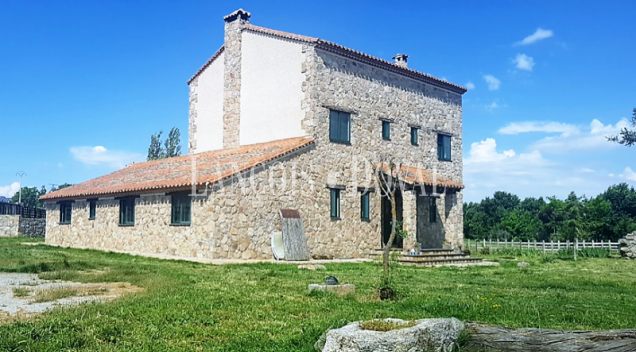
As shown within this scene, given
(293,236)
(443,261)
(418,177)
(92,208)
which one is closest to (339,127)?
(418,177)

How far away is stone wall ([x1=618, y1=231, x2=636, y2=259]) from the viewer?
87.7 ft

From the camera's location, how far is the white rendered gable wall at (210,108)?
27219 millimetres

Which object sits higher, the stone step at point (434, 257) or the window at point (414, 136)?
the window at point (414, 136)

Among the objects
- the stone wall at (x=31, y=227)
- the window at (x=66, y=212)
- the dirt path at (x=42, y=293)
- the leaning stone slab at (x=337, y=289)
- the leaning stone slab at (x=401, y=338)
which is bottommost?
the dirt path at (x=42, y=293)

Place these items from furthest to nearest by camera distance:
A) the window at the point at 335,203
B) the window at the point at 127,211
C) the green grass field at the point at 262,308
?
1. the window at the point at 127,211
2. the window at the point at 335,203
3. the green grass field at the point at 262,308

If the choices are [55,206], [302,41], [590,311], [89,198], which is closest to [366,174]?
[302,41]

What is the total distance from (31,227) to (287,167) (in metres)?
26.2

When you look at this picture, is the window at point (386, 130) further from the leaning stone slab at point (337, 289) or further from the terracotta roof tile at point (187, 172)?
the leaning stone slab at point (337, 289)

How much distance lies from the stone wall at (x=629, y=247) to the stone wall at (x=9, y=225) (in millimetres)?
36686

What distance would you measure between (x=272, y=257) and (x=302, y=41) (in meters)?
8.65

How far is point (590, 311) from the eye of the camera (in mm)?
9109

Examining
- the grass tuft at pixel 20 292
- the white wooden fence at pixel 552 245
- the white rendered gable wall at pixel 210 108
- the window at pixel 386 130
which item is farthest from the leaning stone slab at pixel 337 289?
the white wooden fence at pixel 552 245

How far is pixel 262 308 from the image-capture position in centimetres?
863

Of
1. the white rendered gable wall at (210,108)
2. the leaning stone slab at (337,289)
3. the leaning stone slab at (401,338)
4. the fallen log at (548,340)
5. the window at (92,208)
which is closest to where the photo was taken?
the fallen log at (548,340)
